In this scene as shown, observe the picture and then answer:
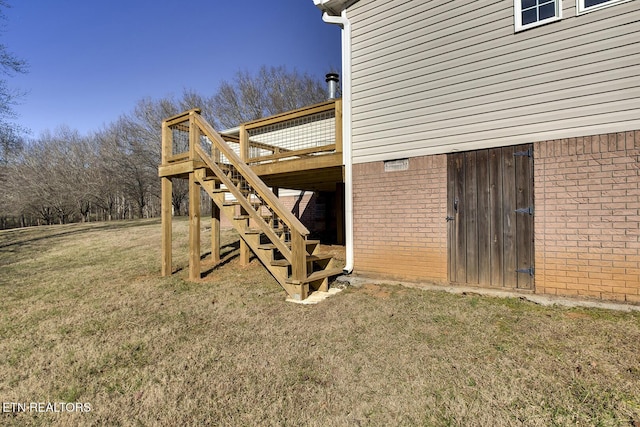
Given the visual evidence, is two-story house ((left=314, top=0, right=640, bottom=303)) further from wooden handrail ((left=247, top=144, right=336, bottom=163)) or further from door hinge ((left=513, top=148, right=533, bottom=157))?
wooden handrail ((left=247, top=144, right=336, bottom=163))

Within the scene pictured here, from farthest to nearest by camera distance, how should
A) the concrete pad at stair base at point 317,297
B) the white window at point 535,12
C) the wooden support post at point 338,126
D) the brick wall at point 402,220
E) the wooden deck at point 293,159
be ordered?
1. the wooden deck at point 293,159
2. the wooden support post at point 338,126
3. the brick wall at point 402,220
4. the concrete pad at stair base at point 317,297
5. the white window at point 535,12

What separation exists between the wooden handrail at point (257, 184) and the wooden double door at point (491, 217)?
7.28 feet

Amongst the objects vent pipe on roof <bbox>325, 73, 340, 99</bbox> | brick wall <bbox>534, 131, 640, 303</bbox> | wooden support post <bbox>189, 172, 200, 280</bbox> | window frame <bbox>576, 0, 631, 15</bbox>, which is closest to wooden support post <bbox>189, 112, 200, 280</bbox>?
wooden support post <bbox>189, 172, 200, 280</bbox>

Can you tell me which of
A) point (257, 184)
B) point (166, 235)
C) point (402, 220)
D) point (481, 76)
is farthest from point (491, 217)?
point (166, 235)

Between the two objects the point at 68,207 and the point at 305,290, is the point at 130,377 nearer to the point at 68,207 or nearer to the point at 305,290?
the point at 305,290

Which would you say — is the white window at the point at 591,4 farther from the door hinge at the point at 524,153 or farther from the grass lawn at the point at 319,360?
the grass lawn at the point at 319,360

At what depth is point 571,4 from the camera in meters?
3.92

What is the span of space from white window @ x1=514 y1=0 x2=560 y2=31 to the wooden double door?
5.13 feet

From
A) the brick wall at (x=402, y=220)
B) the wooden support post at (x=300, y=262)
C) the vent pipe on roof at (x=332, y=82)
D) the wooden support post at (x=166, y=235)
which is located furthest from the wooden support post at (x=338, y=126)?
the vent pipe on roof at (x=332, y=82)

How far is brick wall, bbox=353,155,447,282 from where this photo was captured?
15.9 feet

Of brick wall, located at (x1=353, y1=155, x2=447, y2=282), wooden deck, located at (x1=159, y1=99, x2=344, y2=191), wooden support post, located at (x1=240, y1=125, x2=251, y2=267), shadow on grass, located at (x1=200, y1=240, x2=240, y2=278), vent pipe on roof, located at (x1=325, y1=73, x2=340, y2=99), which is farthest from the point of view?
vent pipe on roof, located at (x1=325, y1=73, x2=340, y2=99)

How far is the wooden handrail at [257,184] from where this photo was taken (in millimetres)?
4562

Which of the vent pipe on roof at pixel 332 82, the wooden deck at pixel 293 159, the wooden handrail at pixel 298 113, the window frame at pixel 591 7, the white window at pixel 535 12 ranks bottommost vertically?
the wooden deck at pixel 293 159

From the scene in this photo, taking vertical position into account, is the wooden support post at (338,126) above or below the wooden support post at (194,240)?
above
